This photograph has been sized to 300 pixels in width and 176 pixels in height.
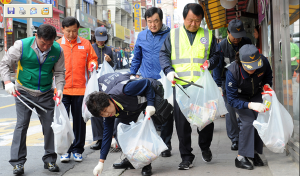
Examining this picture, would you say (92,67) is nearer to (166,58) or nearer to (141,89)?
(166,58)

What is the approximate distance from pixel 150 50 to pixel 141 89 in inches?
47.0

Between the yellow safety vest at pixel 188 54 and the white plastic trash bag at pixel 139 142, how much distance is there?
0.75m

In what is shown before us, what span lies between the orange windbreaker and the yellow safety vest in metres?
1.44

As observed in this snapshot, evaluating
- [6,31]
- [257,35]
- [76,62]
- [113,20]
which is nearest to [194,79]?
[76,62]

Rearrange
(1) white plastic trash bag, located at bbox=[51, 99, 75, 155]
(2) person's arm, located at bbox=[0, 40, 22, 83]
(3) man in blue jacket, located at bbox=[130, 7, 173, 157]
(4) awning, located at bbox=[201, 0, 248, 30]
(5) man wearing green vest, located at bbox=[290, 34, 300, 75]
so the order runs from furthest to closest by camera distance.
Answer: (4) awning, located at bbox=[201, 0, 248, 30]
(3) man in blue jacket, located at bbox=[130, 7, 173, 157]
(1) white plastic trash bag, located at bbox=[51, 99, 75, 155]
(2) person's arm, located at bbox=[0, 40, 22, 83]
(5) man wearing green vest, located at bbox=[290, 34, 300, 75]

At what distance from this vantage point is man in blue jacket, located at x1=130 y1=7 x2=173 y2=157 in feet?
15.5

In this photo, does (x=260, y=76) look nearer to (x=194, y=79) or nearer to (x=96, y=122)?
(x=194, y=79)

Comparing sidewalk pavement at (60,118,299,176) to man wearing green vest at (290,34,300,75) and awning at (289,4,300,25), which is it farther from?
awning at (289,4,300,25)

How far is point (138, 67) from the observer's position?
5012 mm

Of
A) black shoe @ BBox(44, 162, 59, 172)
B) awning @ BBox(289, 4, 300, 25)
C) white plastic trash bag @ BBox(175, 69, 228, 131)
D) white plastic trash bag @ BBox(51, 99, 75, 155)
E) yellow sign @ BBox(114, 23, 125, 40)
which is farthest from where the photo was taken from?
yellow sign @ BBox(114, 23, 125, 40)

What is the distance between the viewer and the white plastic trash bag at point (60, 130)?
162 inches

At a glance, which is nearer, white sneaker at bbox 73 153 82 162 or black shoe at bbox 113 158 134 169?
black shoe at bbox 113 158 134 169

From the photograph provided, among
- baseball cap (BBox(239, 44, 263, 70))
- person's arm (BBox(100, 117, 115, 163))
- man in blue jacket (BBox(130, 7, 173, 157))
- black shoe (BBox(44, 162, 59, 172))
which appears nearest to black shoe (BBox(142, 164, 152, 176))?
person's arm (BBox(100, 117, 115, 163))

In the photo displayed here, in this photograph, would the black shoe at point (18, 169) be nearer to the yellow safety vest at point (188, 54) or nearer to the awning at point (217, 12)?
the yellow safety vest at point (188, 54)
